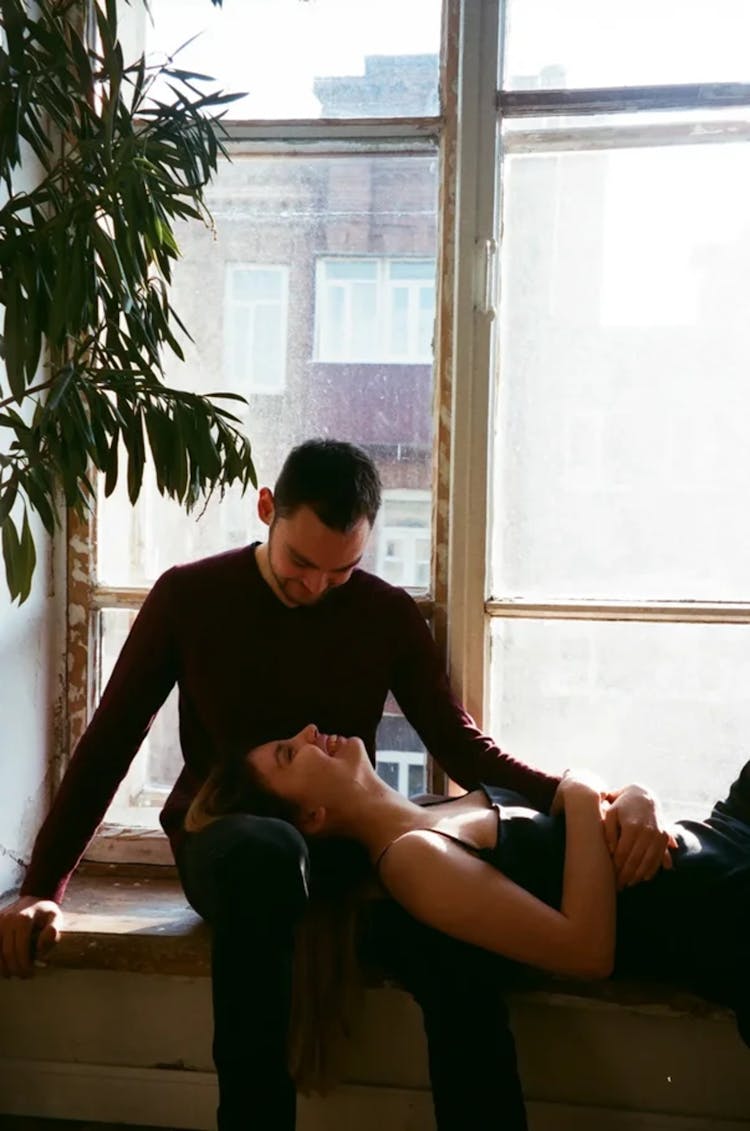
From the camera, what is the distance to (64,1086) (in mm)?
1911

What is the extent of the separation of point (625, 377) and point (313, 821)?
1.05 meters

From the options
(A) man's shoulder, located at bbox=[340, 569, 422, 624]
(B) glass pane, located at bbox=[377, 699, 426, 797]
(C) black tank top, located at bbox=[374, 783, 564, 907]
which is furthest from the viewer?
(B) glass pane, located at bbox=[377, 699, 426, 797]

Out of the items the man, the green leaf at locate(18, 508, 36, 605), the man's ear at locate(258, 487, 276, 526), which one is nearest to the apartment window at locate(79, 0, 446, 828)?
the man

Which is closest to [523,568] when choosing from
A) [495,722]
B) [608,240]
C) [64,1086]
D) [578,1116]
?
[495,722]

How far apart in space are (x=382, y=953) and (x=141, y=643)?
0.66 m

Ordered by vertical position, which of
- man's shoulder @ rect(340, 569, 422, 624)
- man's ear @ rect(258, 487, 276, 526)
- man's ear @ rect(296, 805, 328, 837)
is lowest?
man's ear @ rect(296, 805, 328, 837)

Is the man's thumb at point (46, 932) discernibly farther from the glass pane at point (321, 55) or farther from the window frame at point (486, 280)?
the glass pane at point (321, 55)

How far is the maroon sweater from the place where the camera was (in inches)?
74.6

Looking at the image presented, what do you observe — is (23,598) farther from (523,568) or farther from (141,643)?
(523,568)

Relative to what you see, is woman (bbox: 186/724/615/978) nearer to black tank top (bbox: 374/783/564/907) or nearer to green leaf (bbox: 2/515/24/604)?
black tank top (bbox: 374/783/564/907)

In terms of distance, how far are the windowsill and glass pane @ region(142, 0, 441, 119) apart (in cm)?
156

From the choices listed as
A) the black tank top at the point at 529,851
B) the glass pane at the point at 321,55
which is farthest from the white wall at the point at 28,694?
the black tank top at the point at 529,851

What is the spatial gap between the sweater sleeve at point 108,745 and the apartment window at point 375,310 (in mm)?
619

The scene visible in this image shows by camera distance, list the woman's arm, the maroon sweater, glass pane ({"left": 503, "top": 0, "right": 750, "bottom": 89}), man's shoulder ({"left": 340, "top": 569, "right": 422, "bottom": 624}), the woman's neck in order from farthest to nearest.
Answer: glass pane ({"left": 503, "top": 0, "right": 750, "bottom": 89}) → man's shoulder ({"left": 340, "top": 569, "right": 422, "bottom": 624}) → the maroon sweater → the woman's neck → the woman's arm
